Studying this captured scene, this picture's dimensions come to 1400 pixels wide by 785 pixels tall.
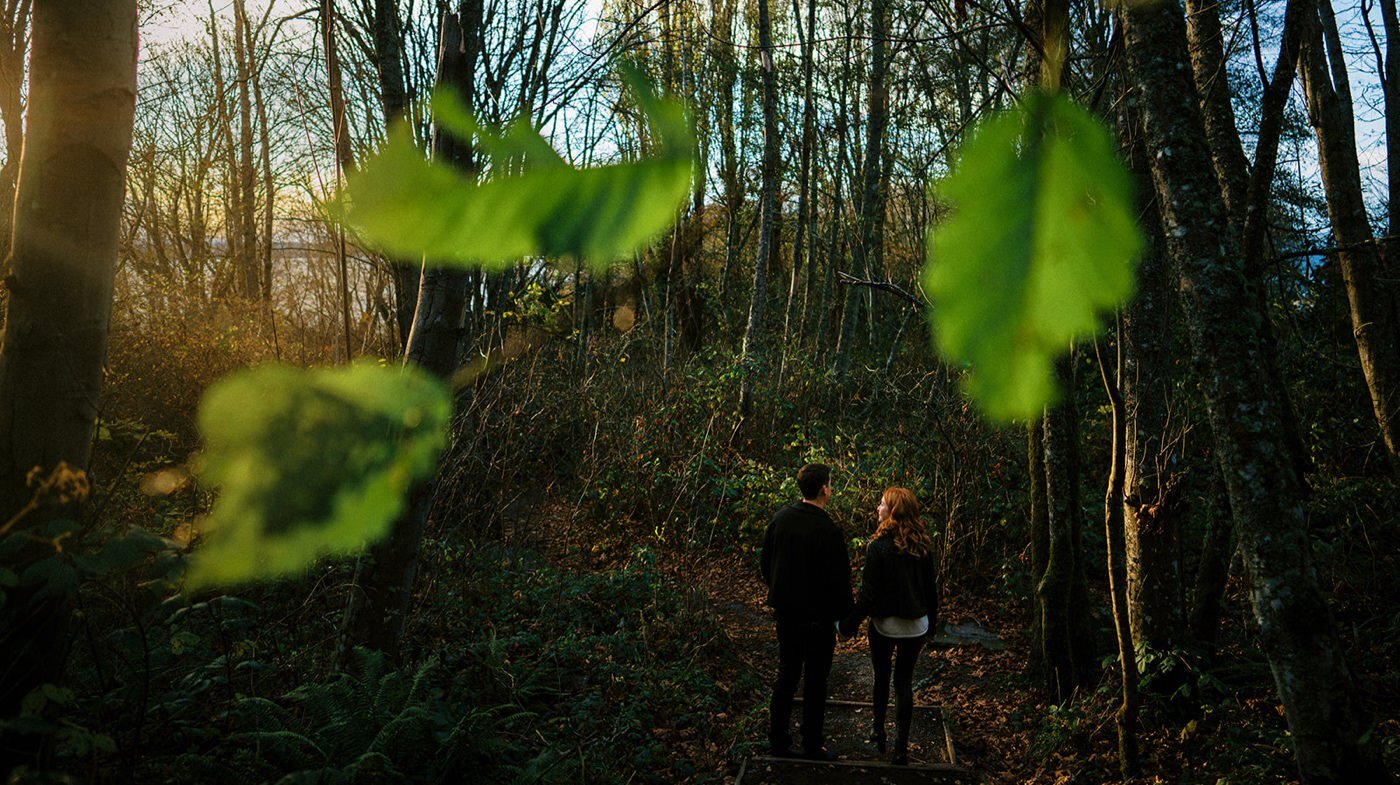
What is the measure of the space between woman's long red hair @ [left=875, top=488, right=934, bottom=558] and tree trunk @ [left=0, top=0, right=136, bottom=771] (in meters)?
4.05

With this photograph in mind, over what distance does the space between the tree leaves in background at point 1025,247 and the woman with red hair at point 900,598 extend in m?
4.61

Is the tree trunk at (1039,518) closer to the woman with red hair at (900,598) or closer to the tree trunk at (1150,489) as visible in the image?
the tree trunk at (1150,489)

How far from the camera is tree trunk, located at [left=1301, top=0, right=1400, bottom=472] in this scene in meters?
6.08

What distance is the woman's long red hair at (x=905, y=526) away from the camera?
4695 millimetres

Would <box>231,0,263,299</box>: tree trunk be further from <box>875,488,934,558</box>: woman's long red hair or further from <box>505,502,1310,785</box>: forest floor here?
<box>505,502,1310,785</box>: forest floor

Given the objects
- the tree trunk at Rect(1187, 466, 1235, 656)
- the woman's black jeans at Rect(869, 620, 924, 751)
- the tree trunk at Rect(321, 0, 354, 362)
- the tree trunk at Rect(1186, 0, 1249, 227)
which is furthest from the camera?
the tree trunk at Rect(1187, 466, 1235, 656)

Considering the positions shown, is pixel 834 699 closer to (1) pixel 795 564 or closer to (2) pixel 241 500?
(1) pixel 795 564

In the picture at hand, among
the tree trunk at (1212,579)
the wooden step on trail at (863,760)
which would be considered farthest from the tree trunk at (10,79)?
the tree trunk at (1212,579)

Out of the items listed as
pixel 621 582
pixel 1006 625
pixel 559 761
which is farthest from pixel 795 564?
pixel 1006 625

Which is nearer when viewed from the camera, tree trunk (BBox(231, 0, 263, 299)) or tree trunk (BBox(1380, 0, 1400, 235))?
tree trunk (BBox(231, 0, 263, 299))

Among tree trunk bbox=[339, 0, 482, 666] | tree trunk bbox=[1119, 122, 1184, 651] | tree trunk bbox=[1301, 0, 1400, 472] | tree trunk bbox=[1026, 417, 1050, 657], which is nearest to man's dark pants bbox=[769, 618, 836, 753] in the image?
tree trunk bbox=[1026, 417, 1050, 657]

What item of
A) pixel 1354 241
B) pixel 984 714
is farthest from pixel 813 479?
pixel 1354 241

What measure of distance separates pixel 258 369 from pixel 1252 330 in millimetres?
1996

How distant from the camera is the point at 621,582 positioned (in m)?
7.00
